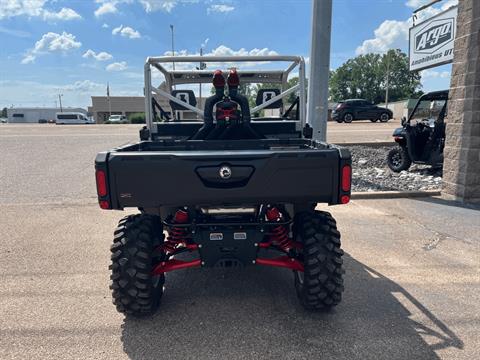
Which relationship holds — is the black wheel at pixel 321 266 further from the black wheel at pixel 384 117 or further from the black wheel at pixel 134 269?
the black wheel at pixel 384 117

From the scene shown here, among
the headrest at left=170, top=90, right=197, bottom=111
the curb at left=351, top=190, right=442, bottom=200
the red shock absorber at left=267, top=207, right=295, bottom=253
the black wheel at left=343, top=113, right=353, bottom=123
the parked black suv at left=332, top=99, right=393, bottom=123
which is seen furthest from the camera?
the black wheel at left=343, top=113, right=353, bottom=123

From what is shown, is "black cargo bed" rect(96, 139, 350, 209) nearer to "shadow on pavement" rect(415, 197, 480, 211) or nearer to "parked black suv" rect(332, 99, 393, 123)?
"shadow on pavement" rect(415, 197, 480, 211)

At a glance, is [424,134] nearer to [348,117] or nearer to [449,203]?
[449,203]

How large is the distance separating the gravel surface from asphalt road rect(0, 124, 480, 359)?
231 cm

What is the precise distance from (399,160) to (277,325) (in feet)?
25.9

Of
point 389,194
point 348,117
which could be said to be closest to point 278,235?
point 389,194

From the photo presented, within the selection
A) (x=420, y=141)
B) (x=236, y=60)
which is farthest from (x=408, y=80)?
(x=236, y=60)

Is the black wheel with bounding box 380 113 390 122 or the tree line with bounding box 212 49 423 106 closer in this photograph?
the black wheel with bounding box 380 113 390 122

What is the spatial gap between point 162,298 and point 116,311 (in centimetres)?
41

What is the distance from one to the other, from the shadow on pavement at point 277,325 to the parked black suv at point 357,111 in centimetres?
2646

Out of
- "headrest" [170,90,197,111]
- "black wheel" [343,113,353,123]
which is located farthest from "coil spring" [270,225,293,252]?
"black wheel" [343,113,353,123]

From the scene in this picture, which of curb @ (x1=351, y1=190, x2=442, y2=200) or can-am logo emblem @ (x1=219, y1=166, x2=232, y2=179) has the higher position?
can-am logo emblem @ (x1=219, y1=166, x2=232, y2=179)

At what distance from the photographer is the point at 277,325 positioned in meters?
2.90

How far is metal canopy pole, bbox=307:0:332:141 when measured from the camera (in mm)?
6980
